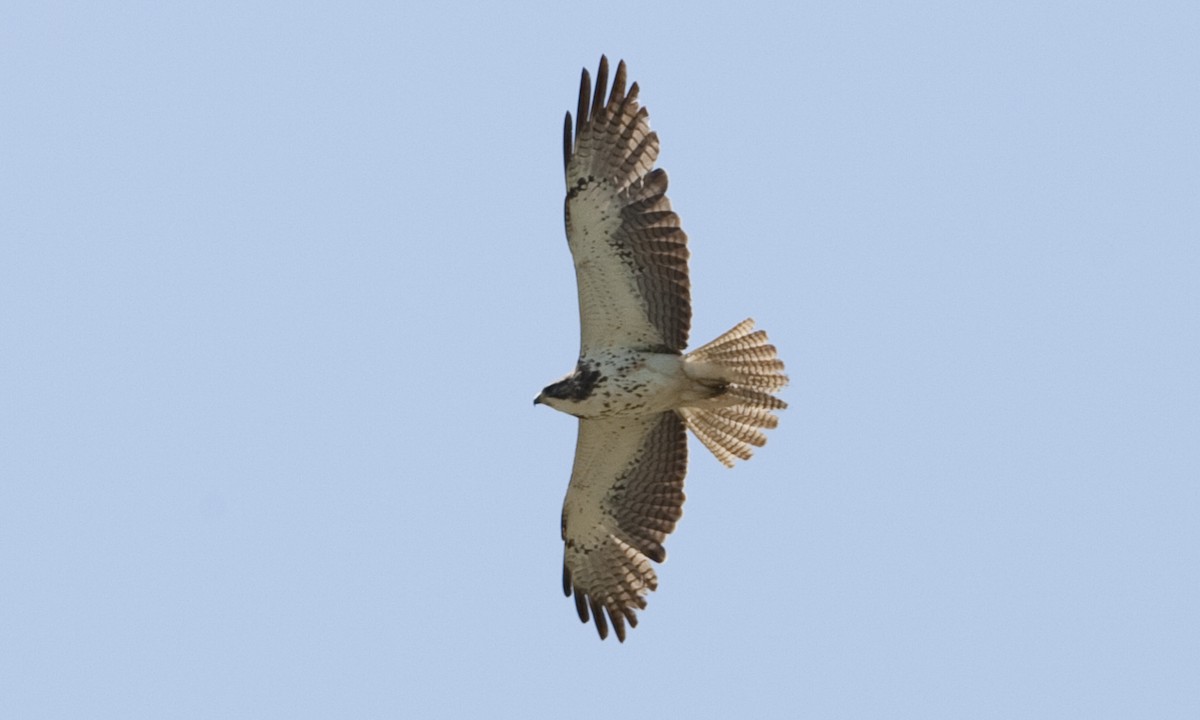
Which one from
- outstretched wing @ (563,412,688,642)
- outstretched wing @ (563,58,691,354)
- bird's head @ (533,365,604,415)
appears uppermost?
outstretched wing @ (563,58,691,354)

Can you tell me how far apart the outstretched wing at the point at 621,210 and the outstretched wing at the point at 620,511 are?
3.36 ft

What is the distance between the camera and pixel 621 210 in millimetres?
12195

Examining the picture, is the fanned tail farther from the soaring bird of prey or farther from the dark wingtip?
the dark wingtip

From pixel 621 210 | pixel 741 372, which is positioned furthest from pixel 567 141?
pixel 741 372

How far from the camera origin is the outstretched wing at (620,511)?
13.0 meters

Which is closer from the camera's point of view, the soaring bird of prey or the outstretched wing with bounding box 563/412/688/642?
the soaring bird of prey

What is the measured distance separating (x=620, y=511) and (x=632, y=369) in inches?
49.9

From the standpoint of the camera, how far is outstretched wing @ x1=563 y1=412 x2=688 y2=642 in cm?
1302

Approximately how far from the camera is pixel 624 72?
1228 centimetres

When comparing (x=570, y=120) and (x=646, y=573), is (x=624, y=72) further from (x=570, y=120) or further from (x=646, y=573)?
(x=646, y=573)

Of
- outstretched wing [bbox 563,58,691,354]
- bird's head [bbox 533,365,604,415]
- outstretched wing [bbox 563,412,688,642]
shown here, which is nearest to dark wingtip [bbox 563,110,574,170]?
outstretched wing [bbox 563,58,691,354]

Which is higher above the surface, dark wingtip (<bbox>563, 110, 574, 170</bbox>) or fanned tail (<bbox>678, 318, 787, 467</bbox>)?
dark wingtip (<bbox>563, 110, 574, 170</bbox>)

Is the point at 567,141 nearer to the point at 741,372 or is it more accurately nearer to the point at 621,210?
the point at 621,210

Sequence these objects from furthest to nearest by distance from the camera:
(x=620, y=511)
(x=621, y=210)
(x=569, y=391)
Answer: (x=620, y=511) < (x=569, y=391) < (x=621, y=210)
